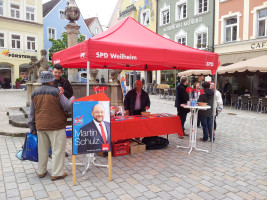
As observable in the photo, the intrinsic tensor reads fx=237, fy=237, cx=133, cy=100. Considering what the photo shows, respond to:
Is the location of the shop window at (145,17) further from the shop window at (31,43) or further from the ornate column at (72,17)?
the ornate column at (72,17)

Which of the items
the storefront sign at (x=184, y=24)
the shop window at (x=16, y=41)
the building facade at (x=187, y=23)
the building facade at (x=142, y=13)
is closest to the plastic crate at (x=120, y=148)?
the building facade at (x=187, y=23)

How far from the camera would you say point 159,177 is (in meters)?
4.16

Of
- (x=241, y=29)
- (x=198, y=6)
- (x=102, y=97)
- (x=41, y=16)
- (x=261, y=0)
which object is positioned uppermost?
(x=41, y=16)

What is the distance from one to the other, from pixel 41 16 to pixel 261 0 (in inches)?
1030

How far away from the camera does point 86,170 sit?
4395 mm

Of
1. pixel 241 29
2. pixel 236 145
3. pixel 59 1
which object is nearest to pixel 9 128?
pixel 236 145

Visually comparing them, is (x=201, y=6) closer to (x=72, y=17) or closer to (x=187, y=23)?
(x=187, y=23)

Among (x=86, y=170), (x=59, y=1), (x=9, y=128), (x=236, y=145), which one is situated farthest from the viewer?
(x=59, y=1)

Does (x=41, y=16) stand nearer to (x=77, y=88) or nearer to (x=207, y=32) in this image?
(x=207, y=32)

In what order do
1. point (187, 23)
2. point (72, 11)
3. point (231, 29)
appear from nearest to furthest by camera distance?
point (72, 11) → point (231, 29) → point (187, 23)

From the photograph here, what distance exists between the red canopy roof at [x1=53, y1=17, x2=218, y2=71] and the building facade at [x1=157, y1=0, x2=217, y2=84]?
13.9 meters

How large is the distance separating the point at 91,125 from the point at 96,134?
A: 175 mm

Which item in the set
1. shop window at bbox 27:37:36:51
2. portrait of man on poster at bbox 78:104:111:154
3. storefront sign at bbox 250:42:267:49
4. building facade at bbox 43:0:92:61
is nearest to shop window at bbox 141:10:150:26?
building facade at bbox 43:0:92:61

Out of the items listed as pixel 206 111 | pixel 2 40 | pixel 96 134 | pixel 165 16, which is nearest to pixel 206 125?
pixel 206 111
